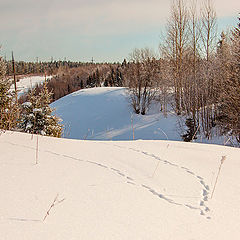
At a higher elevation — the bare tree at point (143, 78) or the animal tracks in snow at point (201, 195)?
the bare tree at point (143, 78)

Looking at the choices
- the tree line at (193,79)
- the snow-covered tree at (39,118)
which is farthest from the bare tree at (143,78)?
the snow-covered tree at (39,118)

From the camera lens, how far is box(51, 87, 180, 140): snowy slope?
15.9 m

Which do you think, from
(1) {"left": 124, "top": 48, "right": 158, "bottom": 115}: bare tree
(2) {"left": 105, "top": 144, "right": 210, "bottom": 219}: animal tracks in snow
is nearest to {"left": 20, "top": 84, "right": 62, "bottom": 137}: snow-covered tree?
(2) {"left": 105, "top": 144, "right": 210, "bottom": 219}: animal tracks in snow

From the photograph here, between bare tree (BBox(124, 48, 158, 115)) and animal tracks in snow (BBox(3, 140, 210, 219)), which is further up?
bare tree (BBox(124, 48, 158, 115))

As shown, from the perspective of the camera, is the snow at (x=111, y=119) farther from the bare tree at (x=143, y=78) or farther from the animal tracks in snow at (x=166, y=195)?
the animal tracks in snow at (x=166, y=195)

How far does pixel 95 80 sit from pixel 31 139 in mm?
54304

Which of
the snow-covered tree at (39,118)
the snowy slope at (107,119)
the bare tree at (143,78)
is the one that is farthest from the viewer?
the bare tree at (143,78)

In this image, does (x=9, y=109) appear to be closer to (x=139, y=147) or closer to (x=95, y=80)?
(x=139, y=147)

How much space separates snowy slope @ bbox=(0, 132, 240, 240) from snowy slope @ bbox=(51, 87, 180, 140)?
10441mm

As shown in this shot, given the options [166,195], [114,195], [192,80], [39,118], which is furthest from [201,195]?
[192,80]

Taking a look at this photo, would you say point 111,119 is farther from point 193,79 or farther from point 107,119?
point 193,79

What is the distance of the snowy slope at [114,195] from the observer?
1340mm

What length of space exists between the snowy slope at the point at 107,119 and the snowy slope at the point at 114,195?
411 inches

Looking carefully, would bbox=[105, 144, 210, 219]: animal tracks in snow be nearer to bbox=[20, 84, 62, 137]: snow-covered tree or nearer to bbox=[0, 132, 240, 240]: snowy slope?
bbox=[0, 132, 240, 240]: snowy slope
